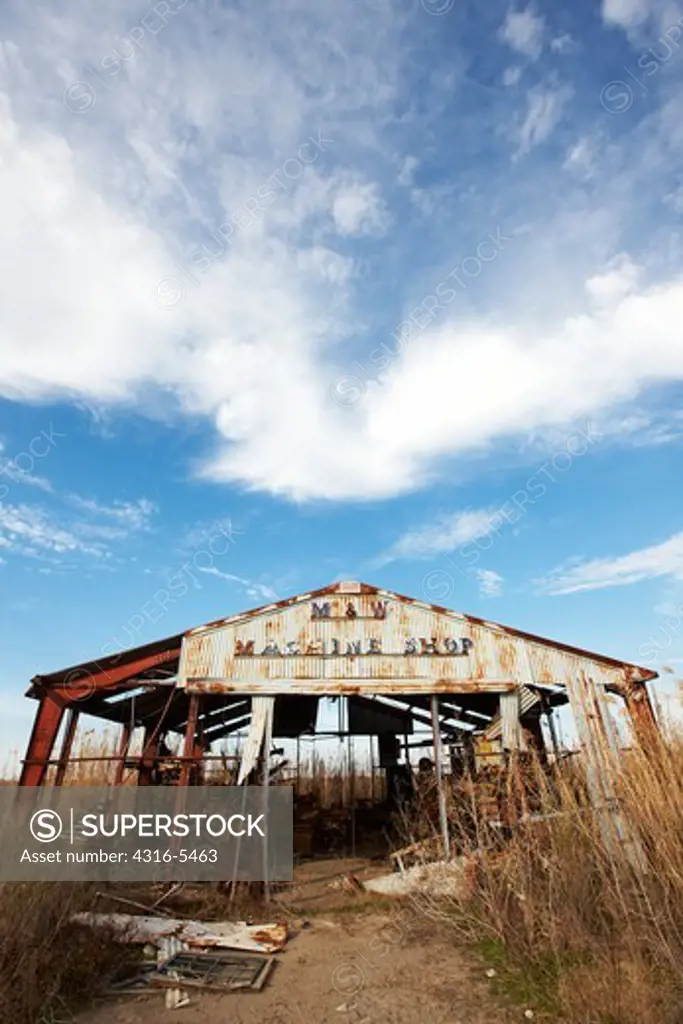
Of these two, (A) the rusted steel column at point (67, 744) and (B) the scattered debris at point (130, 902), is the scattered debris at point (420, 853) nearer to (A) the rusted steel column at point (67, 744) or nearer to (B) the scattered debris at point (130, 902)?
(B) the scattered debris at point (130, 902)

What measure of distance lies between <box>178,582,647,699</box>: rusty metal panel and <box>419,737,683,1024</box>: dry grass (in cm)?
520

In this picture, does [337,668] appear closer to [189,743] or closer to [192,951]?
[189,743]

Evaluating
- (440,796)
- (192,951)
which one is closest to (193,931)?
(192,951)

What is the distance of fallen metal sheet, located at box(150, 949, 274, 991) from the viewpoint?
672 cm

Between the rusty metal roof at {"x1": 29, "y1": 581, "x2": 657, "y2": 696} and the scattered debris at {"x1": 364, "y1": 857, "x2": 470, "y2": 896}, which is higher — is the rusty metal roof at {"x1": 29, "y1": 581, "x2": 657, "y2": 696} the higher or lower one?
the higher one

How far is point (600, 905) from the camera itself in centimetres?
629

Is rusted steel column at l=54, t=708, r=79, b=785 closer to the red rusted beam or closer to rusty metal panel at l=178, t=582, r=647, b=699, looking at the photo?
the red rusted beam

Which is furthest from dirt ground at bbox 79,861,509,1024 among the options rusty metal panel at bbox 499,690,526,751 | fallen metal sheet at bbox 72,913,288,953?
rusty metal panel at bbox 499,690,526,751

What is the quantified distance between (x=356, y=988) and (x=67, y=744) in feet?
28.0

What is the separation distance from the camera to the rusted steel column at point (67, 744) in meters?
12.1

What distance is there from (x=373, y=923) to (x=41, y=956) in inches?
199

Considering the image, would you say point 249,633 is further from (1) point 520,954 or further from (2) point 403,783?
(2) point 403,783

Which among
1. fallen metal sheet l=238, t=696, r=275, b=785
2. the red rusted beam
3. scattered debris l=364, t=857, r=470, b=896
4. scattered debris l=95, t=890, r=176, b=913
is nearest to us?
scattered debris l=364, t=857, r=470, b=896

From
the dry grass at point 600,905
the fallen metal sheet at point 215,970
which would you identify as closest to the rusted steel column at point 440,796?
the dry grass at point 600,905
